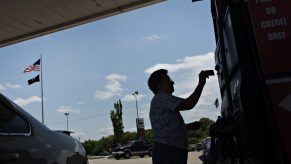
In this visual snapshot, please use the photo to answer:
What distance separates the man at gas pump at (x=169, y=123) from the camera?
3898 mm

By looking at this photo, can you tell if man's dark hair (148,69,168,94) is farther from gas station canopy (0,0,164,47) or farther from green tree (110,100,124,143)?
green tree (110,100,124,143)

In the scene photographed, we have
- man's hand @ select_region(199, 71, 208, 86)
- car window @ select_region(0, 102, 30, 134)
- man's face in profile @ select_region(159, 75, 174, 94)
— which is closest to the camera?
car window @ select_region(0, 102, 30, 134)

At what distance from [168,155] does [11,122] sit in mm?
1439

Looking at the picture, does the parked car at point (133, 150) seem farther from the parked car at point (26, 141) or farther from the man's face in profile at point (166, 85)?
the parked car at point (26, 141)

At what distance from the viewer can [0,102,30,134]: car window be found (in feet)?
10.7

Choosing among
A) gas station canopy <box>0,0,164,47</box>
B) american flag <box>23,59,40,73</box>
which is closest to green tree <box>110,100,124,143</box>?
american flag <box>23,59,40,73</box>

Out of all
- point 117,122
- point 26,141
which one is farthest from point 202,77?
point 117,122

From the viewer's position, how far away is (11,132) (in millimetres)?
3297

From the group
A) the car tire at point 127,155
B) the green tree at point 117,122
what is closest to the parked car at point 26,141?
the car tire at point 127,155

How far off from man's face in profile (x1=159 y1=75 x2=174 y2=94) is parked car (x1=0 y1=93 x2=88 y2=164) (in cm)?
107

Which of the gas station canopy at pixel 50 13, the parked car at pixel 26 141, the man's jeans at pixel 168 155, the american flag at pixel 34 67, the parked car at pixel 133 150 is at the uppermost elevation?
the american flag at pixel 34 67

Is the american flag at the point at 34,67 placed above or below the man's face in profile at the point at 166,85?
above

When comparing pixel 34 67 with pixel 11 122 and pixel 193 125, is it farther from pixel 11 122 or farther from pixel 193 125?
pixel 11 122

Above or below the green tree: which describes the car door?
below
